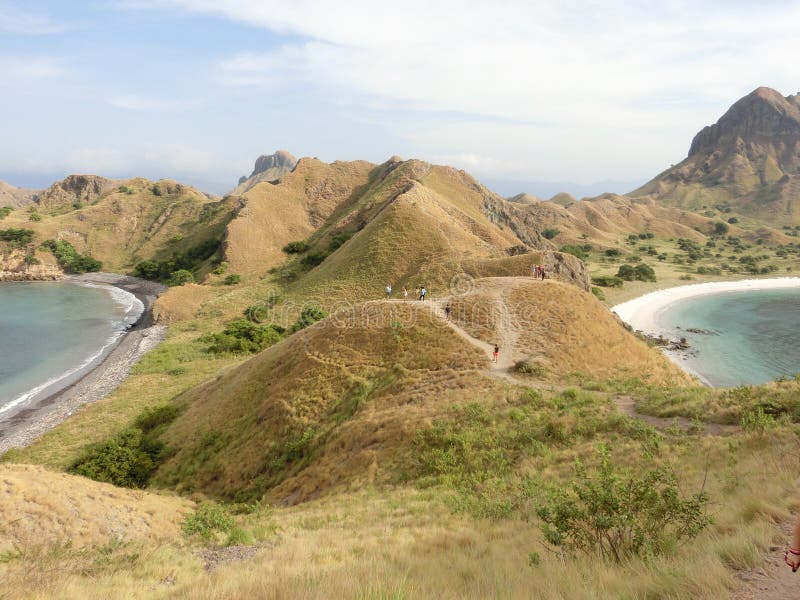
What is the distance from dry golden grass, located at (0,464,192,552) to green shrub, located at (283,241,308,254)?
68.5 m

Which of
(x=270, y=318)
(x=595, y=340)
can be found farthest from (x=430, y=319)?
(x=270, y=318)

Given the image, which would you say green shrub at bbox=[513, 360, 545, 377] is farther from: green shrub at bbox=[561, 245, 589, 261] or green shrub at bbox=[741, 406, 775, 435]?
green shrub at bbox=[561, 245, 589, 261]

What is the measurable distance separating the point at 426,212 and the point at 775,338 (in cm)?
5403

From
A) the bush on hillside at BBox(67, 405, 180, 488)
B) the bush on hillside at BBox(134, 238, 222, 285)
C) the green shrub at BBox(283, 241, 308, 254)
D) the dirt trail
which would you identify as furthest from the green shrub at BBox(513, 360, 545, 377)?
the bush on hillside at BBox(134, 238, 222, 285)

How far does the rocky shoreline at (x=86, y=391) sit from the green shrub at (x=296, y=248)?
28563 millimetres

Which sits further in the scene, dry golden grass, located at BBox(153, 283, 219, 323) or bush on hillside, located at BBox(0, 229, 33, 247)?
bush on hillside, located at BBox(0, 229, 33, 247)

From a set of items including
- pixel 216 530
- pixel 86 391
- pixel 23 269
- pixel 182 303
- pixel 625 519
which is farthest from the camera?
pixel 23 269

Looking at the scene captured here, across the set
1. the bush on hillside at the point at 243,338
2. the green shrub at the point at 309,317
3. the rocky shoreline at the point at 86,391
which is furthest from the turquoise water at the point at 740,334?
the rocky shoreline at the point at 86,391

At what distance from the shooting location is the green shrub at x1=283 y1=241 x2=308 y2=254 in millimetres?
81812

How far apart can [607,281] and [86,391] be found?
84.0 m

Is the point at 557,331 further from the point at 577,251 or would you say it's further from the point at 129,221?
the point at 129,221

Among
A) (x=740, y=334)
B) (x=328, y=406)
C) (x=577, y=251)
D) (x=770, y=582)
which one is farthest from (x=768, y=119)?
(x=770, y=582)

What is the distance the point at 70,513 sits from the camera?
1280cm

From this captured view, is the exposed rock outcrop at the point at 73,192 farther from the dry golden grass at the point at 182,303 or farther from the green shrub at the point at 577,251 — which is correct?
the green shrub at the point at 577,251
